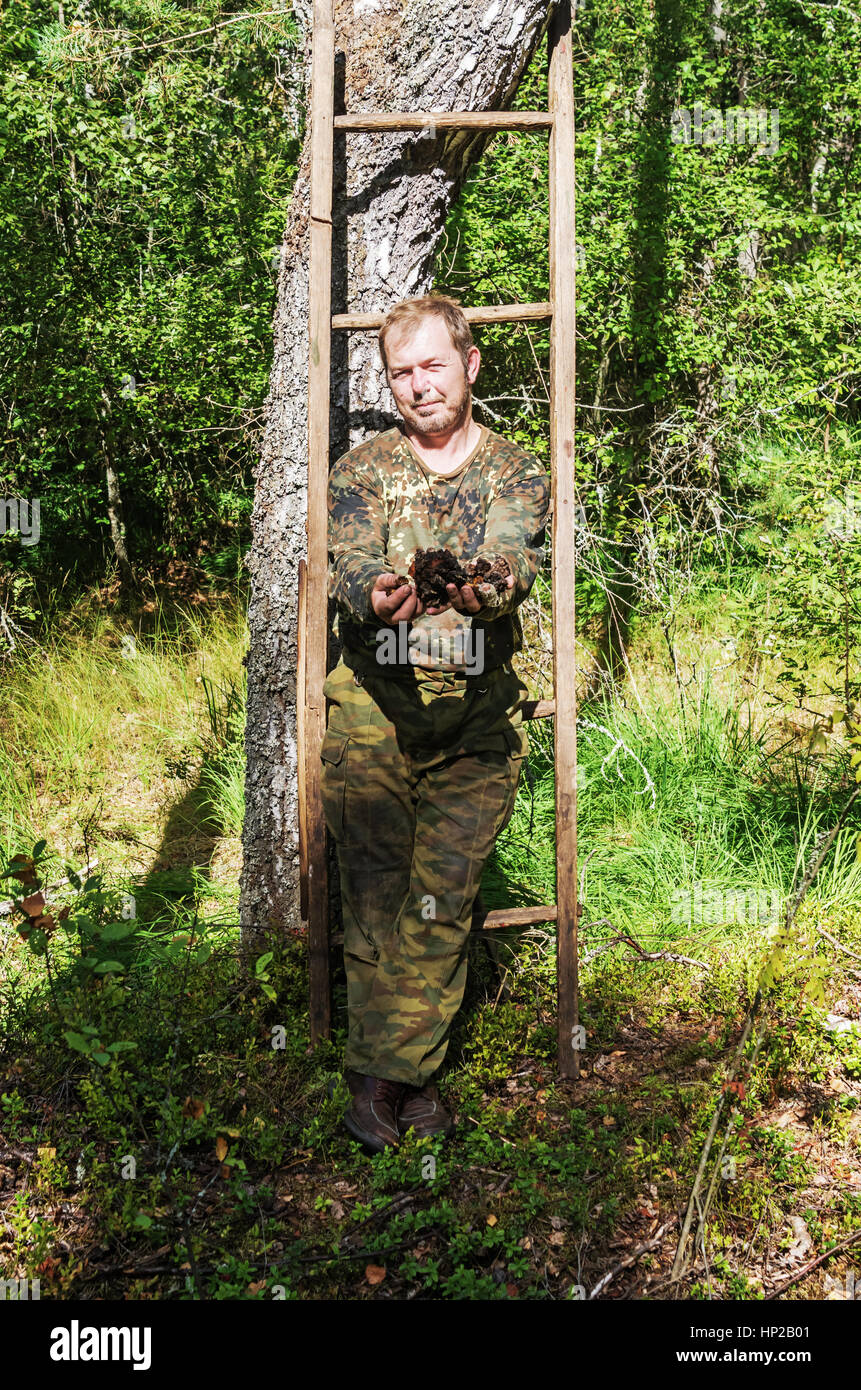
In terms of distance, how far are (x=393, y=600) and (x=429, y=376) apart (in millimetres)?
741

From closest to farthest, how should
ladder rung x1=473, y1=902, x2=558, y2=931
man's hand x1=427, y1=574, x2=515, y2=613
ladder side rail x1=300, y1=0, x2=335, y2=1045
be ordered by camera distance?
man's hand x1=427, y1=574, x2=515, y2=613, ladder side rail x1=300, y1=0, x2=335, y2=1045, ladder rung x1=473, y1=902, x2=558, y2=931

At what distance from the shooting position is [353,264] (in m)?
3.45

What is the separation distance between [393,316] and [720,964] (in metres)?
2.25

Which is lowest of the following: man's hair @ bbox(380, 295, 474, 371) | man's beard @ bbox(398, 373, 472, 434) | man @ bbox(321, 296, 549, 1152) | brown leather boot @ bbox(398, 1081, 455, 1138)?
brown leather boot @ bbox(398, 1081, 455, 1138)

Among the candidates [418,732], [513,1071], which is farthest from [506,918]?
[418,732]

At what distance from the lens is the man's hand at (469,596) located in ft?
8.32

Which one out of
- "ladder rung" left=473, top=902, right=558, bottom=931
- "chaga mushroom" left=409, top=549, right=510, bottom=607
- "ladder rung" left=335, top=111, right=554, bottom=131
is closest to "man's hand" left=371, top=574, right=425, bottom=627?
"chaga mushroom" left=409, top=549, right=510, bottom=607

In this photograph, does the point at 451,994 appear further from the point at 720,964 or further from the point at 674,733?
the point at 674,733

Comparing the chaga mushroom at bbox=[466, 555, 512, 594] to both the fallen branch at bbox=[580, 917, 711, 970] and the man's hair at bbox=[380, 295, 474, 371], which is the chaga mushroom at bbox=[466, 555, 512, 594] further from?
the fallen branch at bbox=[580, 917, 711, 970]

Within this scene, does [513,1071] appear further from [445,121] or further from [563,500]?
[445,121]

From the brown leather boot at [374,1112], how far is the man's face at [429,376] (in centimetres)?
175

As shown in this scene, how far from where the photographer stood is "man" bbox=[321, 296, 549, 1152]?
2943 mm

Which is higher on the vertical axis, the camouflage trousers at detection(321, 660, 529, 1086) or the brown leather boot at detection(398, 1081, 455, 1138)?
the camouflage trousers at detection(321, 660, 529, 1086)

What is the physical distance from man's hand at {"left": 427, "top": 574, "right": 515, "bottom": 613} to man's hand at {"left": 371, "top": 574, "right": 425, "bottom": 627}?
0.07m
